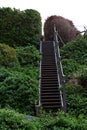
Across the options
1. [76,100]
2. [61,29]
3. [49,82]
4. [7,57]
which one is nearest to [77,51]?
[7,57]

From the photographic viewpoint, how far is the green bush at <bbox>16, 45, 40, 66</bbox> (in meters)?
25.7

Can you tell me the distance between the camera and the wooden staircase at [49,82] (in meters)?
20.1

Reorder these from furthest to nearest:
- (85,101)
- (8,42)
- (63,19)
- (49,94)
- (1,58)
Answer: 1. (63,19)
2. (8,42)
3. (1,58)
4. (49,94)
5. (85,101)

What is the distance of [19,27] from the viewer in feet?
101

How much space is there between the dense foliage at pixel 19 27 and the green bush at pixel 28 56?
2970mm

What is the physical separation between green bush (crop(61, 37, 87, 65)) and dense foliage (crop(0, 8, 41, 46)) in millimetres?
3108

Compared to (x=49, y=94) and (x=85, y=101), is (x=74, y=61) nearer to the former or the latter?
(x=49, y=94)

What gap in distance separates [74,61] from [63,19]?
31.4ft

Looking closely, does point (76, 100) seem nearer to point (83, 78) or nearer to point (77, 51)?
point (83, 78)

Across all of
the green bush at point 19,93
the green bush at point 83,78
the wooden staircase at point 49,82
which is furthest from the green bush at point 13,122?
the green bush at point 83,78

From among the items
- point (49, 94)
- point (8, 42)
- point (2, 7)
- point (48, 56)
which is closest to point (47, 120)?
point (49, 94)

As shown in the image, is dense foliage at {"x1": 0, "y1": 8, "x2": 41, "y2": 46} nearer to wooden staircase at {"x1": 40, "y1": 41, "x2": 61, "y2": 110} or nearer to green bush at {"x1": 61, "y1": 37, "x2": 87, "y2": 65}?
wooden staircase at {"x1": 40, "y1": 41, "x2": 61, "y2": 110}

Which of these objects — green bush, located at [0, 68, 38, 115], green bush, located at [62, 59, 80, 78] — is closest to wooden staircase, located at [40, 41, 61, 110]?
green bush, located at [62, 59, 80, 78]

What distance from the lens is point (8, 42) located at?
29875 millimetres
